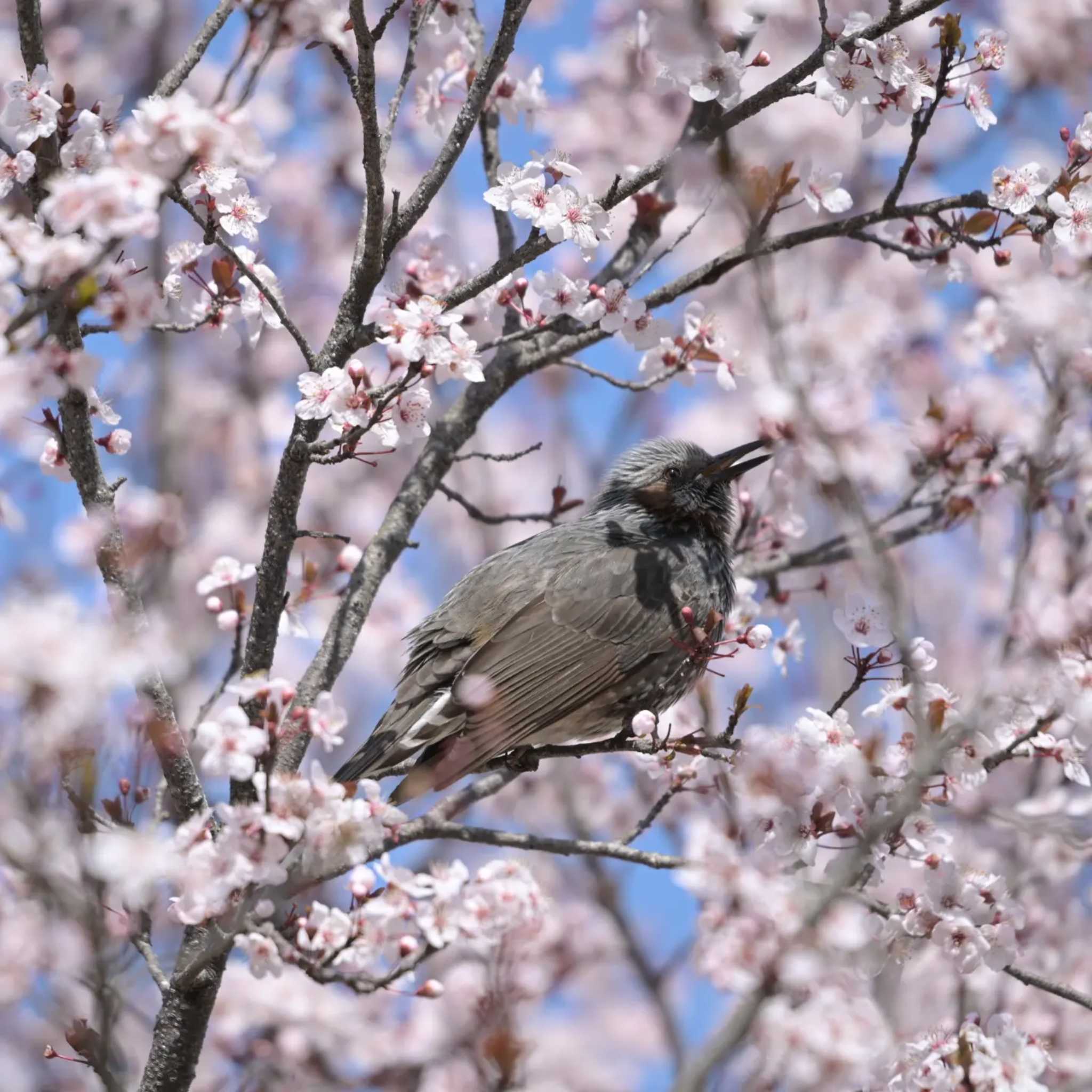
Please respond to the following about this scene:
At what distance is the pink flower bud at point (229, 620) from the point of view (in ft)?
13.8

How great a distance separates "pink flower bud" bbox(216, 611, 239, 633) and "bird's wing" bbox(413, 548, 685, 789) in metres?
0.89

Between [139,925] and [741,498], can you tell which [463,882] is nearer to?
[139,925]

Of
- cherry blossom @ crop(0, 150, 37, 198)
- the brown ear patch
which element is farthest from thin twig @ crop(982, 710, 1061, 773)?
cherry blossom @ crop(0, 150, 37, 198)

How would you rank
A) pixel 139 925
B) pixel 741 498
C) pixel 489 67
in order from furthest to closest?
pixel 741 498 → pixel 489 67 → pixel 139 925

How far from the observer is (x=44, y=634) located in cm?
253

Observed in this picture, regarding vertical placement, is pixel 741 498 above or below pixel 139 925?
above

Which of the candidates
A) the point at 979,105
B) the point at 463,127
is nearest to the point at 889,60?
the point at 979,105

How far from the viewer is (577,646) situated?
5.13 meters

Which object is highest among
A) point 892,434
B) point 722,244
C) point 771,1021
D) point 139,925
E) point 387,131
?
point 722,244

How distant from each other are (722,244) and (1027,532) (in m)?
8.03

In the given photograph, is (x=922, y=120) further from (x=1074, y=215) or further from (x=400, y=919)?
(x=400, y=919)

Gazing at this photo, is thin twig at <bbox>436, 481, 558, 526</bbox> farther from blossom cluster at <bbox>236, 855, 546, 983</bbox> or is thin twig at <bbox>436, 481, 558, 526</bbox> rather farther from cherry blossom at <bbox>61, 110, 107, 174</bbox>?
cherry blossom at <bbox>61, 110, 107, 174</bbox>

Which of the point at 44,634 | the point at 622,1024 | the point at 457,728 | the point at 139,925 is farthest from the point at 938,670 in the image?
the point at 44,634

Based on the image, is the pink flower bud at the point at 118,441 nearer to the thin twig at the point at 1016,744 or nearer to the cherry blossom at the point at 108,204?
the cherry blossom at the point at 108,204
